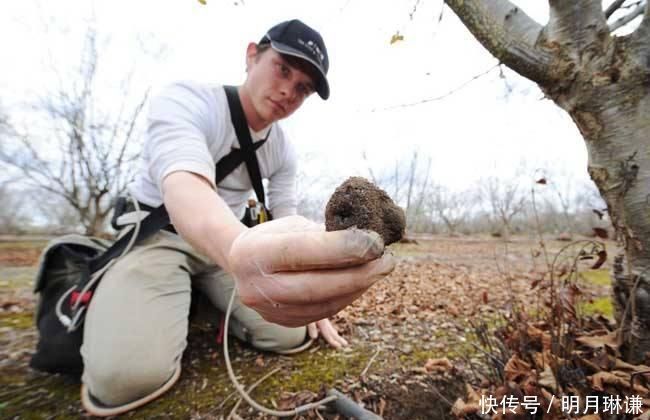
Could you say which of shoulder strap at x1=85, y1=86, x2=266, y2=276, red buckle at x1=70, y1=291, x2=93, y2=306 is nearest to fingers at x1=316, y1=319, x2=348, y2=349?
shoulder strap at x1=85, y1=86, x2=266, y2=276

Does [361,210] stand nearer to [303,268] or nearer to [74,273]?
[303,268]

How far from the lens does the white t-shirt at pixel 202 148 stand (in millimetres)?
1474

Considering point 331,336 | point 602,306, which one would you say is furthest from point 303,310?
point 602,306

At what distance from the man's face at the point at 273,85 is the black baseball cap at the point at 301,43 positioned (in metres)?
0.07

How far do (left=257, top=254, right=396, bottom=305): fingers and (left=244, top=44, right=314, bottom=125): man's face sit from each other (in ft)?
5.56

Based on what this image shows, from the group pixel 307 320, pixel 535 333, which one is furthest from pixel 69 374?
A: pixel 535 333

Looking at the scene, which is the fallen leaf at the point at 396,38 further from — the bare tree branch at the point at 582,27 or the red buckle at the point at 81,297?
the red buckle at the point at 81,297

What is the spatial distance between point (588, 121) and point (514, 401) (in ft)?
4.10

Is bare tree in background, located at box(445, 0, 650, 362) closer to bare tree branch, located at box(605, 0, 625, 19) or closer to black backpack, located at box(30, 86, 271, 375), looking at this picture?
bare tree branch, located at box(605, 0, 625, 19)

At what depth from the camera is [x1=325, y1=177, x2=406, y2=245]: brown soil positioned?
2.50ft

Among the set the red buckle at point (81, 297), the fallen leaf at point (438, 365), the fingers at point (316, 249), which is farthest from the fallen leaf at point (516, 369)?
the red buckle at point (81, 297)

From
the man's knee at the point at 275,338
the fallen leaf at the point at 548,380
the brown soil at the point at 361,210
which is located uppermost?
the brown soil at the point at 361,210

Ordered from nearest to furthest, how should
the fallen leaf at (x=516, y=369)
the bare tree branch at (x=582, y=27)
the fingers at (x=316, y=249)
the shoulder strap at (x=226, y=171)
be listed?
1. the fingers at (x=316, y=249)
2. the fallen leaf at (x=516, y=369)
3. the bare tree branch at (x=582, y=27)
4. the shoulder strap at (x=226, y=171)

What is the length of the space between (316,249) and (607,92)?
154 centimetres
